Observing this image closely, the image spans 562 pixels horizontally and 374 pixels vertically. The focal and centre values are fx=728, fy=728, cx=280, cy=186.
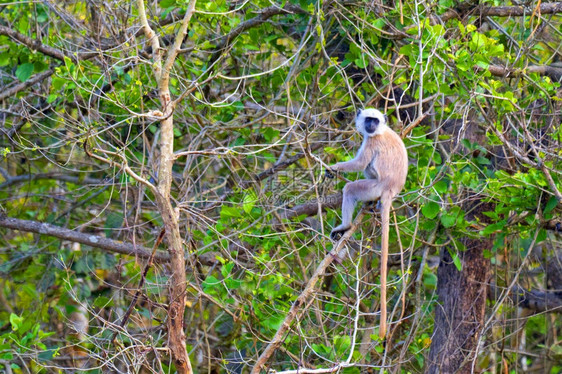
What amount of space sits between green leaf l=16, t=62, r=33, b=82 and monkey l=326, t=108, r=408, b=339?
2.55 meters

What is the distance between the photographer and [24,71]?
5852 millimetres

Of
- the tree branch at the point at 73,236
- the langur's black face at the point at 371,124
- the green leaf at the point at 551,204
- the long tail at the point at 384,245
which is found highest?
the langur's black face at the point at 371,124

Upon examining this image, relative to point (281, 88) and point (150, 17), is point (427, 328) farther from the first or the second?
point (150, 17)

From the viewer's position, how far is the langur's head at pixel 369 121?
17.7 feet

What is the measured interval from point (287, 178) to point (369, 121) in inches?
35.1

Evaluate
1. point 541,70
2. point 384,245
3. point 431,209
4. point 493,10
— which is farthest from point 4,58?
point 541,70

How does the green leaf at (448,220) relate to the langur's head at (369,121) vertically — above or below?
below

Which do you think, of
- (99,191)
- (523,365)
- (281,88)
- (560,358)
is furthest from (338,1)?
(523,365)

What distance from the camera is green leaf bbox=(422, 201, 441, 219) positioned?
5156mm

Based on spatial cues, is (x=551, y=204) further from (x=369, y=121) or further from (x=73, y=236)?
(x=73, y=236)

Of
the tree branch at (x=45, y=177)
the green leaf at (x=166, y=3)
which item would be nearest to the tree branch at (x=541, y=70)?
the green leaf at (x=166, y=3)

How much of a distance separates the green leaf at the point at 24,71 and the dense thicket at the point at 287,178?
12 millimetres

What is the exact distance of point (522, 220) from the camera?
17.6 feet

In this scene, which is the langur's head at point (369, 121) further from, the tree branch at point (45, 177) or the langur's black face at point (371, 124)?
the tree branch at point (45, 177)
